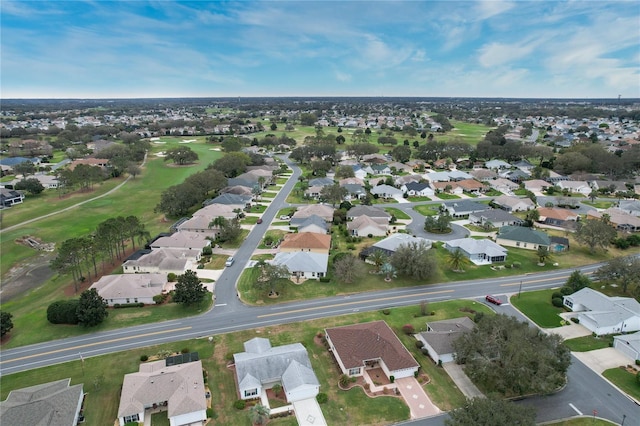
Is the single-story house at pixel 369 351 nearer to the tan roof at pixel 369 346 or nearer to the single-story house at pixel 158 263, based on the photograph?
the tan roof at pixel 369 346

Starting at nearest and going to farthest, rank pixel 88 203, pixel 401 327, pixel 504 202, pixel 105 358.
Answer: pixel 105 358
pixel 401 327
pixel 504 202
pixel 88 203

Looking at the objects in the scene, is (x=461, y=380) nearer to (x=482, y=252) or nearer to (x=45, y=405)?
(x=482, y=252)

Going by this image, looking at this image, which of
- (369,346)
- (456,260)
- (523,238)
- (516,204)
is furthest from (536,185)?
(369,346)

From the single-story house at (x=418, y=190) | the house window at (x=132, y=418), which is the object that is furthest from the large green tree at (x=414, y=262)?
the single-story house at (x=418, y=190)

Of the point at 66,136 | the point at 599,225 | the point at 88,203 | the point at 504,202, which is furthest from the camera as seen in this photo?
the point at 66,136

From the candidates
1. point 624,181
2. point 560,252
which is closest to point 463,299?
A: point 560,252

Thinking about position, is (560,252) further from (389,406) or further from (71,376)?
(71,376)
